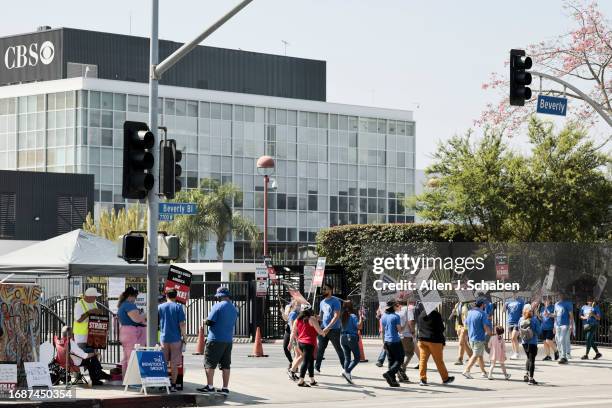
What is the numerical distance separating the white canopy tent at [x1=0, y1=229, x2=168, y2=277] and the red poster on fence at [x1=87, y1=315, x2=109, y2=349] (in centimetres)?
261

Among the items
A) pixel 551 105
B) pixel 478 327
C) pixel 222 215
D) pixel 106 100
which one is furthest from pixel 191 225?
pixel 478 327

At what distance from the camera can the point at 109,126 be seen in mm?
87500

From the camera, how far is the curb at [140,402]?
60.4 feet

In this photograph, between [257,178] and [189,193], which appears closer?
[189,193]

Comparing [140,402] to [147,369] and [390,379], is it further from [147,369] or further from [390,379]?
[390,379]

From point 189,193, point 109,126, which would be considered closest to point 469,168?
point 189,193

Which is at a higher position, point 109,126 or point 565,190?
point 109,126

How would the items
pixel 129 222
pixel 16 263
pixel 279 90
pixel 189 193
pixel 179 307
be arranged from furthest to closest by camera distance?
1. pixel 279 90
2. pixel 189 193
3. pixel 129 222
4. pixel 16 263
5. pixel 179 307

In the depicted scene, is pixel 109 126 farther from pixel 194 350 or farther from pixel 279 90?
pixel 194 350

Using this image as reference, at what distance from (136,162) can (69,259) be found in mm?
5202

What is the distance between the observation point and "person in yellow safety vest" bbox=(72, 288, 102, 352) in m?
21.8

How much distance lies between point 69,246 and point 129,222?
3950 cm

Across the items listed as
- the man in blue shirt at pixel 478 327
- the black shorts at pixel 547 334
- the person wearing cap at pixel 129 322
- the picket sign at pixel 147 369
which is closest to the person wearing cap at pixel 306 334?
the person wearing cap at pixel 129 322

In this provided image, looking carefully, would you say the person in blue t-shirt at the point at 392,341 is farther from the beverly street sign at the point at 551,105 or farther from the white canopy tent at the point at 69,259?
the beverly street sign at the point at 551,105
